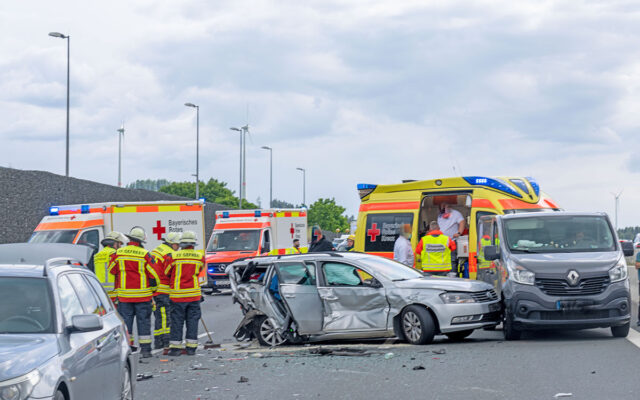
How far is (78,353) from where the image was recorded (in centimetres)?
666

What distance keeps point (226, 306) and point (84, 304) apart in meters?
17.2

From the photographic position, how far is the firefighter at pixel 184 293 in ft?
45.4

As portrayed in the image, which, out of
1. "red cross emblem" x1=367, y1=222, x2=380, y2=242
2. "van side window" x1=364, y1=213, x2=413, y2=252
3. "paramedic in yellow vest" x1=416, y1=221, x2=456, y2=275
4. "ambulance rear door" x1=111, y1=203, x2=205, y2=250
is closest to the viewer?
"paramedic in yellow vest" x1=416, y1=221, x2=456, y2=275

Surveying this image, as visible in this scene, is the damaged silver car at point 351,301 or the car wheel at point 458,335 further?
the car wheel at point 458,335

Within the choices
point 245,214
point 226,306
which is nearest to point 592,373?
point 226,306

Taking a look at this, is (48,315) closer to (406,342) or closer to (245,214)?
(406,342)

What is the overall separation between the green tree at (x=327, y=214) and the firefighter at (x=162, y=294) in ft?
330

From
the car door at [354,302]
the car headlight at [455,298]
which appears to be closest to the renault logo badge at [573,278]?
the car headlight at [455,298]

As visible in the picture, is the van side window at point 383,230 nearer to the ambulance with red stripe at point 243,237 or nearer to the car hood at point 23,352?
the ambulance with red stripe at point 243,237

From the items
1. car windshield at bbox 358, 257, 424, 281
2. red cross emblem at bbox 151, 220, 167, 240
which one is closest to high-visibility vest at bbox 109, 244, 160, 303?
car windshield at bbox 358, 257, 424, 281

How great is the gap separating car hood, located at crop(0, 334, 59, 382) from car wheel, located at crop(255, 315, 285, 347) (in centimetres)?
799

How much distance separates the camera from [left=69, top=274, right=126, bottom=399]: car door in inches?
289

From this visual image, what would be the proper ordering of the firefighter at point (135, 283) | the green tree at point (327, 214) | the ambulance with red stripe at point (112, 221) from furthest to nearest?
the green tree at point (327, 214) < the ambulance with red stripe at point (112, 221) < the firefighter at point (135, 283)

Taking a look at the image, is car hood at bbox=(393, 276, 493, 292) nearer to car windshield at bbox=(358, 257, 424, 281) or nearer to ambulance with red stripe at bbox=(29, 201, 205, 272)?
car windshield at bbox=(358, 257, 424, 281)
